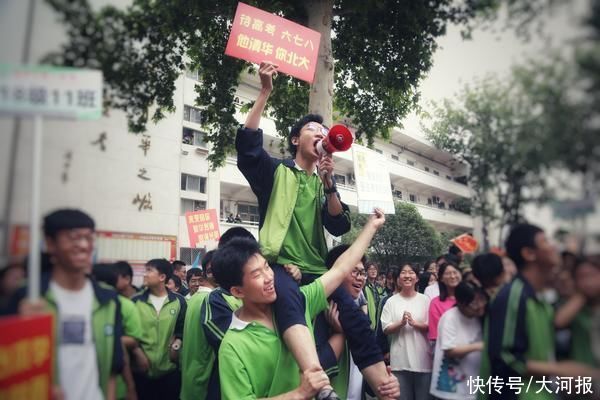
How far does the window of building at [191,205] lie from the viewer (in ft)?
8.34

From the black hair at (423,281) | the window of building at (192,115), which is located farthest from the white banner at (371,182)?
the black hair at (423,281)

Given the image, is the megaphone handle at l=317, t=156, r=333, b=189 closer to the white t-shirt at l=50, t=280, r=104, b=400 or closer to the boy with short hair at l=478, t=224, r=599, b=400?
the boy with short hair at l=478, t=224, r=599, b=400

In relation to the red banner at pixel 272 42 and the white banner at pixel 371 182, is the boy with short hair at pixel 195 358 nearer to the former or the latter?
the white banner at pixel 371 182

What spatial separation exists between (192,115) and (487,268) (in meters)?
1.72

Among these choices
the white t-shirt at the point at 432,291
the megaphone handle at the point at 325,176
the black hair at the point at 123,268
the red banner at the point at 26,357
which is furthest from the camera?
the white t-shirt at the point at 432,291

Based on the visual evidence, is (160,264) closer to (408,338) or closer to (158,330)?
(158,330)

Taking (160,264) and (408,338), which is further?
(408,338)

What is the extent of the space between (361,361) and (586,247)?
1.88m

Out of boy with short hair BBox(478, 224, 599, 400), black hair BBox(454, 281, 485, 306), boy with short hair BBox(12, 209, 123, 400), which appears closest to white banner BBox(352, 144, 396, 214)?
black hair BBox(454, 281, 485, 306)

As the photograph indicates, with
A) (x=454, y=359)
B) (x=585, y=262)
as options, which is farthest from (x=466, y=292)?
(x=585, y=262)

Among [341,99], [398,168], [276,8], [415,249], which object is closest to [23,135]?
[398,168]

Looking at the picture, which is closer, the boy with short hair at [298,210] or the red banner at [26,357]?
the red banner at [26,357]

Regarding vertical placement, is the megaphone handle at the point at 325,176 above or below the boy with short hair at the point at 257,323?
above

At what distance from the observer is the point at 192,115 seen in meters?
2.60
